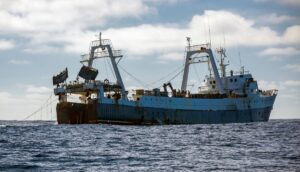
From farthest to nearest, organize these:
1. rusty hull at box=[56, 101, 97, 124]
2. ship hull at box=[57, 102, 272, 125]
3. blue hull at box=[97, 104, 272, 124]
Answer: blue hull at box=[97, 104, 272, 124] → ship hull at box=[57, 102, 272, 125] → rusty hull at box=[56, 101, 97, 124]

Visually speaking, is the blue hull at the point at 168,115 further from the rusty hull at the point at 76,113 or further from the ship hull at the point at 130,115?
the rusty hull at the point at 76,113

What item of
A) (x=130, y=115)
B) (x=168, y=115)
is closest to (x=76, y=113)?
(x=130, y=115)

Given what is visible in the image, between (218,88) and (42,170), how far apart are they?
64.9m

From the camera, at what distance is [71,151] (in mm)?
28031

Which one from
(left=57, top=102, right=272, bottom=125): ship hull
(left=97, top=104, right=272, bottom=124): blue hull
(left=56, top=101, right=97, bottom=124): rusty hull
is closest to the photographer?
(left=56, top=101, right=97, bottom=124): rusty hull

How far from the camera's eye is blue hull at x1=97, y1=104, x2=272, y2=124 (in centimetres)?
7062

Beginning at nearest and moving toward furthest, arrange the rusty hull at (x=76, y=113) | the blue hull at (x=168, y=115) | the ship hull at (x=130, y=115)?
the rusty hull at (x=76, y=113) < the ship hull at (x=130, y=115) < the blue hull at (x=168, y=115)

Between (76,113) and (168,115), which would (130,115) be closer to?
(168,115)

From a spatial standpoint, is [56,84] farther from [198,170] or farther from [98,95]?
[198,170]

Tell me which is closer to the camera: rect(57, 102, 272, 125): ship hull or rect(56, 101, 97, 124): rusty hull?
rect(56, 101, 97, 124): rusty hull

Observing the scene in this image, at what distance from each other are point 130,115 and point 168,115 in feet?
23.0

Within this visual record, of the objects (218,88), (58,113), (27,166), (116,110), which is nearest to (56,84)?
(58,113)

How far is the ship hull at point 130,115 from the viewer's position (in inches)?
2758

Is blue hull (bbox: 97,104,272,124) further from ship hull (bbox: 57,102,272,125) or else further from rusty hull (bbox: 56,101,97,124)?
rusty hull (bbox: 56,101,97,124)
